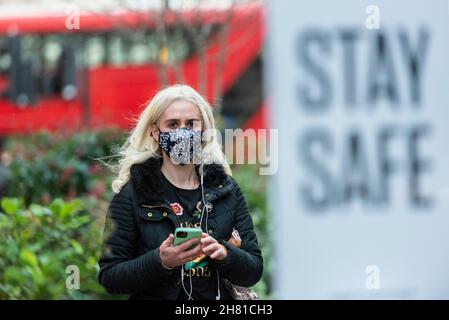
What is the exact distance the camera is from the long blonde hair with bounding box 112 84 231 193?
2824 mm

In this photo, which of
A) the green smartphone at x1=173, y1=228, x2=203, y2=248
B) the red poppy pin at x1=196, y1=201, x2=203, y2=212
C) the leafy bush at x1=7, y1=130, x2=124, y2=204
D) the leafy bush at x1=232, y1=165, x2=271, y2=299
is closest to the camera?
the green smartphone at x1=173, y1=228, x2=203, y2=248

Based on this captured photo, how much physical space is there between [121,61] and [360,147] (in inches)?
571

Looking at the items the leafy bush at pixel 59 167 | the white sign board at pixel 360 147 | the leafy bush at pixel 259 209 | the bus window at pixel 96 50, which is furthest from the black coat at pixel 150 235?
the bus window at pixel 96 50

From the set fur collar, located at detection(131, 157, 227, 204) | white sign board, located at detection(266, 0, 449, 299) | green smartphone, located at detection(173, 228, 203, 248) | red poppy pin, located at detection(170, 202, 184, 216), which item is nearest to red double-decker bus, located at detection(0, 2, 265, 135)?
fur collar, located at detection(131, 157, 227, 204)

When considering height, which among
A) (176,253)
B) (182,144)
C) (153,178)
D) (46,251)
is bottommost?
(46,251)

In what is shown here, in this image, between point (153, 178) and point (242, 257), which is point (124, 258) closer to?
point (153, 178)

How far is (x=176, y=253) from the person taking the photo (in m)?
2.56

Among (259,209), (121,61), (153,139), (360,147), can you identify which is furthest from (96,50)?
(360,147)

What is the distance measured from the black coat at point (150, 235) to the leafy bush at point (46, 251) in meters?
0.86

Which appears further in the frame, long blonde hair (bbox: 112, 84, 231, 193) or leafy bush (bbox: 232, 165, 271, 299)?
leafy bush (bbox: 232, 165, 271, 299)

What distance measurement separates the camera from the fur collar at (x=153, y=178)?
108 inches

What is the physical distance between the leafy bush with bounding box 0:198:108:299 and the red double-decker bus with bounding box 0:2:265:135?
195 inches

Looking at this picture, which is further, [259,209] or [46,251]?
[259,209]

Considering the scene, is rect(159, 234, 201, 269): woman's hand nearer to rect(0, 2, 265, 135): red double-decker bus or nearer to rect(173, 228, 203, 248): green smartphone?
rect(173, 228, 203, 248): green smartphone
